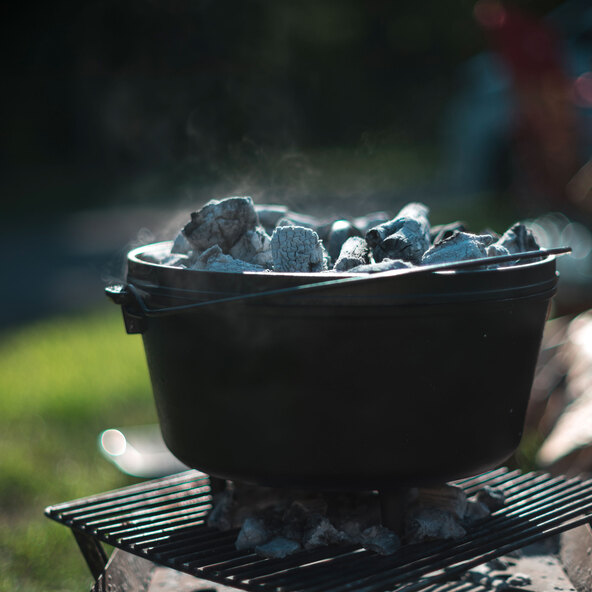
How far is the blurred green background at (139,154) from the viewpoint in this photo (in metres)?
2.75

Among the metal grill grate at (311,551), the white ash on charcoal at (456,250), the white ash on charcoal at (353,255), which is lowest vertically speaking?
the metal grill grate at (311,551)

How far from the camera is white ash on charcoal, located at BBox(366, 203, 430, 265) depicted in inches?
68.0

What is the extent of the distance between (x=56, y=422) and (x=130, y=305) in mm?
2023

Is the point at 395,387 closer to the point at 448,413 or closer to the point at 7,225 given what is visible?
the point at 448,413

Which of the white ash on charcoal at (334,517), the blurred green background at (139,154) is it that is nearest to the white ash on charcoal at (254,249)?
the blurred green background at (139,154)

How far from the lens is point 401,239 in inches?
68.2

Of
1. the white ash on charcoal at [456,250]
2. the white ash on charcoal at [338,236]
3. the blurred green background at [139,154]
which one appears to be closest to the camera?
the white ash on charcoal at [456,250]

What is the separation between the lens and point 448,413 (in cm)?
155

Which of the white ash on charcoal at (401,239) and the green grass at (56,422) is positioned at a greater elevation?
the white ash on charcoal at (401,239)

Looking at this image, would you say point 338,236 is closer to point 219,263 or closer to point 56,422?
point 219,263

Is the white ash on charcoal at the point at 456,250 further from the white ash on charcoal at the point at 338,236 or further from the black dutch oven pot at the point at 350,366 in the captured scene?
the white ash on charcoal at the point at 338,236

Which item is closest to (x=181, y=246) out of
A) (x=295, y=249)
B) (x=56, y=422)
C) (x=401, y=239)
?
(x=295, y=249)

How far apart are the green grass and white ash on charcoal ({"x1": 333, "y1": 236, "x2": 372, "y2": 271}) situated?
4.44 ft

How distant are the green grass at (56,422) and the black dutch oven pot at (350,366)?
1092 mm
